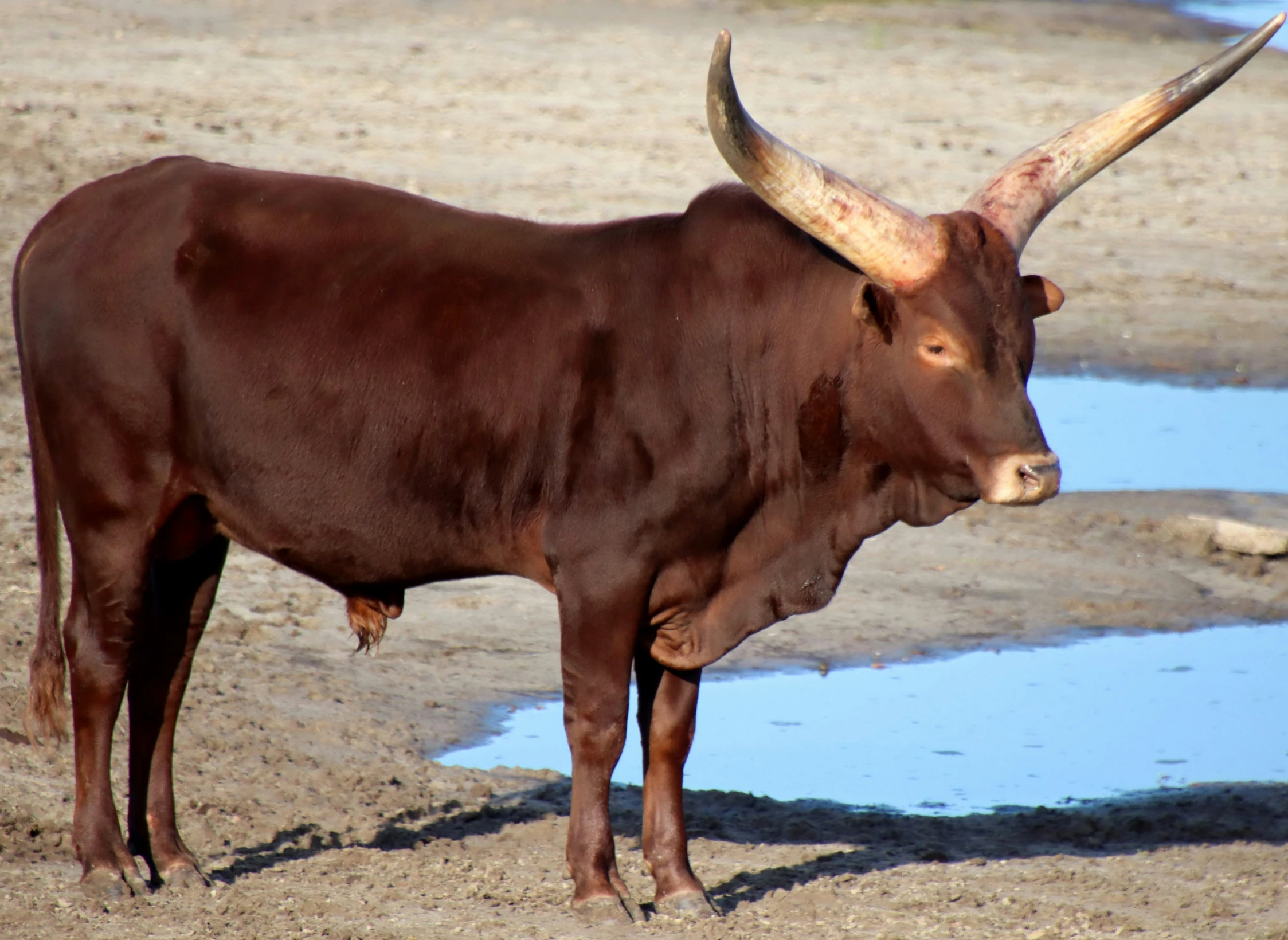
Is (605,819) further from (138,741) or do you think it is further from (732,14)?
(732,14)

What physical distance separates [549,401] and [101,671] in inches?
58.3

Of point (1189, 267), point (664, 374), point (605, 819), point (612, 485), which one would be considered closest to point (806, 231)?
point (664, 374)

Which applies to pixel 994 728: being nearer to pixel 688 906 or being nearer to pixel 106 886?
pixel 688 906

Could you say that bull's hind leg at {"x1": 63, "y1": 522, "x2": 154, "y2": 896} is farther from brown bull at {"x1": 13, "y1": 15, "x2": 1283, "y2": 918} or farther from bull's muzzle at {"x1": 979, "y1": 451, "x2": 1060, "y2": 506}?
bull's muzzle at {"x1": 979, "y1": 451, "x2": 1060, "y2": 506}

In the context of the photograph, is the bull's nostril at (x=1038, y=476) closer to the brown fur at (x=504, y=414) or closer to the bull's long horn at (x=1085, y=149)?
the brown fur at (x=504, y=414)

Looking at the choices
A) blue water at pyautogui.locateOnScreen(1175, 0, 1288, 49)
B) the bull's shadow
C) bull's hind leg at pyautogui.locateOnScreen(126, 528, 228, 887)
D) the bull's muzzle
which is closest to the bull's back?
bull's hind leg at pyautogui.locateOnScreen(126, 528, 228, 887)

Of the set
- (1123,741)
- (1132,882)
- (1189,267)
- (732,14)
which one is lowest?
(1132,882)

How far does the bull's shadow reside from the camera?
5.80 m

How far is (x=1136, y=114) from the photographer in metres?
5.31

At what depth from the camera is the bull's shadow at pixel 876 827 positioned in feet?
19.0

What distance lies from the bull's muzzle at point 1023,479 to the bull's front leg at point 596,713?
37.7 inches

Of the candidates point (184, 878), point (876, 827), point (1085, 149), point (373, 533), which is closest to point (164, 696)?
point (184, 878)

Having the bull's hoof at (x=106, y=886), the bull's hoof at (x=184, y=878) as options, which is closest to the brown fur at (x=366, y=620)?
the bull's hoof at (x=184, y=878)

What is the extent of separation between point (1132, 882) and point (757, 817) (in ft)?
4.01
